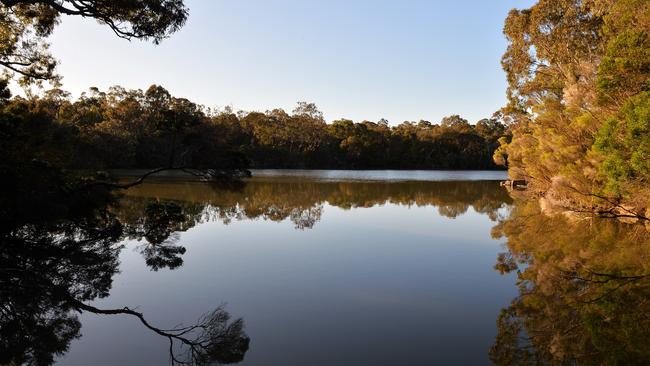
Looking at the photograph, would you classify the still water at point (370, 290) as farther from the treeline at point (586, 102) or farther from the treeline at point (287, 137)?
the treeline at point (287, 137)

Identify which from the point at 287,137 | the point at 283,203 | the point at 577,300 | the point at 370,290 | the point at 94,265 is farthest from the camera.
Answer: the point at 287,137

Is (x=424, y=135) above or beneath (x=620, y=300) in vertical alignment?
above

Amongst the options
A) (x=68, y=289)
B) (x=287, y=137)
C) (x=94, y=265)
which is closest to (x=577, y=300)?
(x=68, y=289)

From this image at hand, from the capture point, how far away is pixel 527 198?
871 inches

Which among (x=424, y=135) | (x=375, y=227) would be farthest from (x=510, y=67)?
(x=424, y=135)

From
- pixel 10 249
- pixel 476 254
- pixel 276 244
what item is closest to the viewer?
pixel 10 249

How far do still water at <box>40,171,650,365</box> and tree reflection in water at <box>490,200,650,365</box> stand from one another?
28 mm

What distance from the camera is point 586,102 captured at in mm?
13773

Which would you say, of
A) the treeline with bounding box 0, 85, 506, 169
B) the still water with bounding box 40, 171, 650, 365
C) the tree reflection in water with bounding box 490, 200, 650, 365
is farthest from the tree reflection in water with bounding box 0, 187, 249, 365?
the treeline with bounding box 0, 85, 506, 169

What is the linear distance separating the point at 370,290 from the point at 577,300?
9.48ft

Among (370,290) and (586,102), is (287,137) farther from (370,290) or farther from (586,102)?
(370,290)

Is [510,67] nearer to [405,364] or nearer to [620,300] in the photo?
[620,300]

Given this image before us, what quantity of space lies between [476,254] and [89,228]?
9.43m

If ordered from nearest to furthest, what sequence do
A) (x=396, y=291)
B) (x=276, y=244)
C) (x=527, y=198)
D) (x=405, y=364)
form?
(x=405, y=364) < (x=396, y=291) < (x=276, y=244) < (x=527, y=198)
